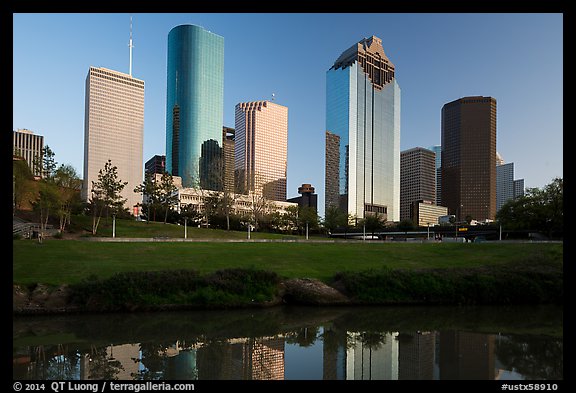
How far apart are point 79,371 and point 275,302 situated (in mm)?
10725

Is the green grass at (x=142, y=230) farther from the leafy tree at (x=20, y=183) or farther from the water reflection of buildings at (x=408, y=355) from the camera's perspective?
the water reflection of buildings at (x=408, y=355)

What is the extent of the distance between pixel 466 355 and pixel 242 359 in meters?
6.06

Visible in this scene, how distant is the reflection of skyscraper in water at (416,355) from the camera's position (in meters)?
9.73

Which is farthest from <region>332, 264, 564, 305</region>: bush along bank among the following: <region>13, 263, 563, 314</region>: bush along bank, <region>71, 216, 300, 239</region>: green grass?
<region>71, 216, 300, 239</region>: green grass

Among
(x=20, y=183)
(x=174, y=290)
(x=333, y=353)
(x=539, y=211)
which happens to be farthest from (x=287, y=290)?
(x=539, y=211)

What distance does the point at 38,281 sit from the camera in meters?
17.8

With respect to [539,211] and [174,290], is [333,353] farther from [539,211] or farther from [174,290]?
[539,211]

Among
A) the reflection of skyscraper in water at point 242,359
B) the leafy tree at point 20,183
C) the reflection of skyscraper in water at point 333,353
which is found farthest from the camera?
the leafy tree at point 20,183

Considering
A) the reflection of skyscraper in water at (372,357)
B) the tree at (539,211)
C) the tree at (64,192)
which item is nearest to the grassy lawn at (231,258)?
the reflection of skyscraper in water at (372,357)

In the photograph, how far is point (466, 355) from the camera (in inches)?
443

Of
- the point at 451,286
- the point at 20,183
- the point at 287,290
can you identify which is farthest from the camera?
the point at 20,183

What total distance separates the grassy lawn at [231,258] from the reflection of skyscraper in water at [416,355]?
880 centimetres

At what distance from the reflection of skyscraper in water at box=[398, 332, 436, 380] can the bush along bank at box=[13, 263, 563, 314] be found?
20.3 feet

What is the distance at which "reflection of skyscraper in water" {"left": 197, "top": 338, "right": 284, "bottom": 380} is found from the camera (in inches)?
372
